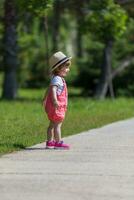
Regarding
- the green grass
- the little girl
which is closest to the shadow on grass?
the green grass

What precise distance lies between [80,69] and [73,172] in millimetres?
29667

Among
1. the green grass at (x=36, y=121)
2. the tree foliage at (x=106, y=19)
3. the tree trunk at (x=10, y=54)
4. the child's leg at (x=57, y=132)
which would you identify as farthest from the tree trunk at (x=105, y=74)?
the child's leg at (x=57, y=132)

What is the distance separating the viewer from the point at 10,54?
101 feet

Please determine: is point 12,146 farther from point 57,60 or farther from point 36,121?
point 36,121

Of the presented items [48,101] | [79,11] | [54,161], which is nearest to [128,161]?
[54,161]

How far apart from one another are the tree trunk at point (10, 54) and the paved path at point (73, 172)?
17015 millimetres

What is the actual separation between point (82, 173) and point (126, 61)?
24941 millimetres

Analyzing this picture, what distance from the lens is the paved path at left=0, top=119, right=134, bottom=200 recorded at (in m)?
8.47

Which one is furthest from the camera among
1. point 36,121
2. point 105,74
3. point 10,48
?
point 105,74

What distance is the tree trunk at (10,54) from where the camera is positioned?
1180 inches

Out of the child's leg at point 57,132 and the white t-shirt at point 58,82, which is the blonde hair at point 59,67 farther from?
the child's leg at point 57,132

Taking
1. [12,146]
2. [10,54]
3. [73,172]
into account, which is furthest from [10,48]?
[73,172]

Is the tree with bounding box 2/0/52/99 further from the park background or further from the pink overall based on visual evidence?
the pink overall

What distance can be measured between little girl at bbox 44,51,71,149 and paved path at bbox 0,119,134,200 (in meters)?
0.32
